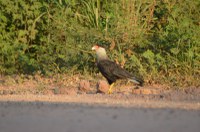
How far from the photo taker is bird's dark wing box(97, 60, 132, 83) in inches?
404

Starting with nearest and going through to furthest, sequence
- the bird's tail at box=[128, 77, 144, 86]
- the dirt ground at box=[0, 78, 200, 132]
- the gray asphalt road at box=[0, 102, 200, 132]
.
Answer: the gray asphalt road at box=[0, 102, 200, 132] < the dirt ground at box=[0, 78, 200, 132] < the bird's tail at box=[128, 77, 144, 86]

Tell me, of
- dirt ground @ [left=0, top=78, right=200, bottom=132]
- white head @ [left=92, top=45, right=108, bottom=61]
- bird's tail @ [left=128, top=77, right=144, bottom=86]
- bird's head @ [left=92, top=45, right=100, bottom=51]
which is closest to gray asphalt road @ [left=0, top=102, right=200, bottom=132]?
dirt ground @ [left=0, top=78, right=200, bottom=132]

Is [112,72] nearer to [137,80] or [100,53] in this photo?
[137,80]

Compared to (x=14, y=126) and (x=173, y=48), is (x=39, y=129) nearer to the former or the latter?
(x=14, y=126)

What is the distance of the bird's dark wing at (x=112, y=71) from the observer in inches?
404

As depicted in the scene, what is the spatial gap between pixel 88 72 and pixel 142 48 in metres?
1.14

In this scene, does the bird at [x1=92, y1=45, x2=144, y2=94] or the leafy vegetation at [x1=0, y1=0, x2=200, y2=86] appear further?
the leafy vegetation at [x1=0, y1=0, x2=200, y2=86]

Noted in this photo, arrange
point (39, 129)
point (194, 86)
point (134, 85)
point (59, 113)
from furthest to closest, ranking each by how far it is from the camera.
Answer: point (134, 85), point (194, 86), point (59, 113), point (39, 129)

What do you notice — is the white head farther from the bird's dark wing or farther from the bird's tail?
the bird's tail

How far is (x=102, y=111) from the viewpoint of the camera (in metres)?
6.80

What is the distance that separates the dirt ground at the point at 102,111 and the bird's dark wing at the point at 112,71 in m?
0.49

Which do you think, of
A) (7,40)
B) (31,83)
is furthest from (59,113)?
(7,40)

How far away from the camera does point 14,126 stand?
19.2ft

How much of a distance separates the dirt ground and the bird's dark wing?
0.49 m
